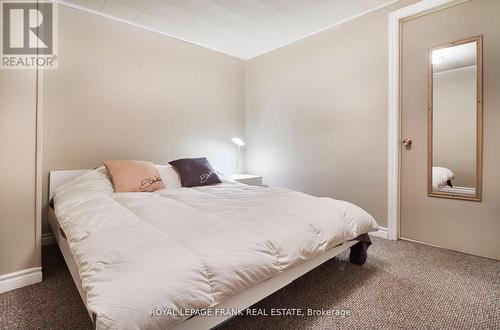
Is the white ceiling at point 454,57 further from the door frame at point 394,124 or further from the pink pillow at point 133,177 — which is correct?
the pink pillow at point 133,177

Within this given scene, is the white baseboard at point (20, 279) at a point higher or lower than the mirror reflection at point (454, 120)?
lower

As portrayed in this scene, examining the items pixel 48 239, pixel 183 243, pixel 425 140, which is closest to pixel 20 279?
pixel 48 239

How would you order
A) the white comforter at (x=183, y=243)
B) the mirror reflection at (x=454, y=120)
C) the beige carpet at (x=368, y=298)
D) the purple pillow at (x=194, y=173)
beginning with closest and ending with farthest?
the white comforter at (x=183, y=243) → the beige carpet at (x=368, y=298) → the mirror reflection at (x=454, y=120) → the purple pillow at (x=194, y=173)

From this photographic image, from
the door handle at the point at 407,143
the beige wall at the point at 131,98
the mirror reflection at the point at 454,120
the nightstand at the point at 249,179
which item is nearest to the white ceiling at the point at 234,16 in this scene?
the beige wall at the point at 131,98

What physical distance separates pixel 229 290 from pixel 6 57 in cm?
209

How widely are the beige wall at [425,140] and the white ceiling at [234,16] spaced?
1.91ft

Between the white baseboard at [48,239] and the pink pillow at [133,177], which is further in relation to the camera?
the white baseboard at [48,239]

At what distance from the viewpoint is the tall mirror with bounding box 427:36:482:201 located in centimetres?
216

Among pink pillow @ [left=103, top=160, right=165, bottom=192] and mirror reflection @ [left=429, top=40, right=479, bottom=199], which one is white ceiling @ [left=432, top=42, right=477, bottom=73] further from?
pink pillow @ [left=103, top=160, right=165, bottom=192]

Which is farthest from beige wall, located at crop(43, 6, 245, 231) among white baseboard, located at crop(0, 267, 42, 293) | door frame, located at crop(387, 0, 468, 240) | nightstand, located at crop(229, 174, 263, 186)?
door frame, located at crop(387, 0, 468, 240)

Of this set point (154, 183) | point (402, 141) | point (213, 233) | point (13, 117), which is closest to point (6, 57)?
point (13, 117)

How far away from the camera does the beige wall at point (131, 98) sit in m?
2.56

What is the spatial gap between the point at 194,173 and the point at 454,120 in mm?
2544

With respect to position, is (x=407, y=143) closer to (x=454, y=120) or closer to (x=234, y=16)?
(x=454, y=120)
